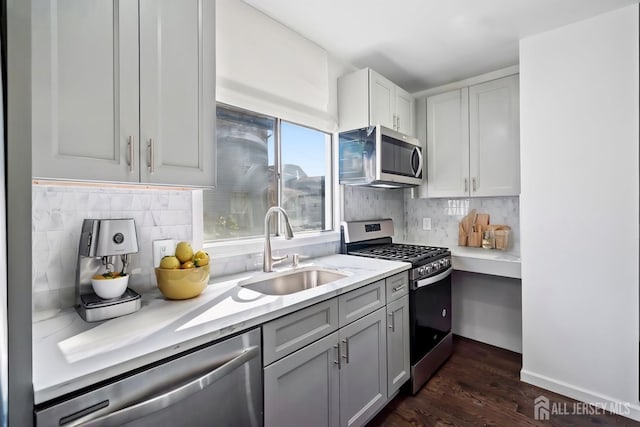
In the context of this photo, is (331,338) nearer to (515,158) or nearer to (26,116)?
(26,116)

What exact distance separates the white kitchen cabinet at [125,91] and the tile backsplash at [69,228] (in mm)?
308

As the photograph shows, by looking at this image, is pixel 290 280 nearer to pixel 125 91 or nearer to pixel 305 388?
pixel 305 388

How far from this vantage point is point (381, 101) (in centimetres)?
254

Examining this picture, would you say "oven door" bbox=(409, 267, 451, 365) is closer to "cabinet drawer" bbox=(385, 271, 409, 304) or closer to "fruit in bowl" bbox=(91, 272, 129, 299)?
"cabinet drawer" bbox=(385, 271, 409, 304)

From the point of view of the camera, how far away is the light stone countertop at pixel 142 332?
834mm

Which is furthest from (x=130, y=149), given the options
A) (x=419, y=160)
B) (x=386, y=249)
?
(x=419, y=160)

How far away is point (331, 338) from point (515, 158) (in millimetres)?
2114

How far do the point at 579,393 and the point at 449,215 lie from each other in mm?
1626

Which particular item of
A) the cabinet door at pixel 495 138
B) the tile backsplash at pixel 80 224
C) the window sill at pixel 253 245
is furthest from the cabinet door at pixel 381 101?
the tile backsplash at pixel 80 224

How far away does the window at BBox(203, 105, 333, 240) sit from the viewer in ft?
6.30

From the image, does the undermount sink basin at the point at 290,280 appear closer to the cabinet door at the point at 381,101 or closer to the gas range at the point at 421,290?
the gas range at the point at 421,290

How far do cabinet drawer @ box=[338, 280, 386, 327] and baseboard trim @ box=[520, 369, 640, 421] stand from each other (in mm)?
1324

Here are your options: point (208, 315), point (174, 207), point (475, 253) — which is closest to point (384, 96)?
point (475, 253)

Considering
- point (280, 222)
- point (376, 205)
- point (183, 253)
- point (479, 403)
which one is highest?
point (376, 205)
